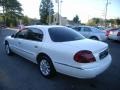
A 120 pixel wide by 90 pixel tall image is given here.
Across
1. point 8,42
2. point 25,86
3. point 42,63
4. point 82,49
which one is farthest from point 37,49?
point 8,42

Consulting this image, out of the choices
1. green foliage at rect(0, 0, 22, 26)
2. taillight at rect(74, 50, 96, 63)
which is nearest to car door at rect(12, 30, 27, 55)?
taillight at rect(74, 50, 96, 63)

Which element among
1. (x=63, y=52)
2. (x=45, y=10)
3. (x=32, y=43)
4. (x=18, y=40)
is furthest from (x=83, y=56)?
(x=45, y=10)

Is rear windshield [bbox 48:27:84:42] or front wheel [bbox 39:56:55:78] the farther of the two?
rear windshield [bbox 48:27:84:42]

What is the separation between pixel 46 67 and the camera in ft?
16.1

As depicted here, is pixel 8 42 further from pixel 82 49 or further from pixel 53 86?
pixel 82 49

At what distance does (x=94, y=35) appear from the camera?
12703 millimetres

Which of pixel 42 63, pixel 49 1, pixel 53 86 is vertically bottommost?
pixel 53 86

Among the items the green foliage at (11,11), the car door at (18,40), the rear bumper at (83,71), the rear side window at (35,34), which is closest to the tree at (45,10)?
the green foliage at (11,11)

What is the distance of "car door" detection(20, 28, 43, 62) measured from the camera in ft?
17.0

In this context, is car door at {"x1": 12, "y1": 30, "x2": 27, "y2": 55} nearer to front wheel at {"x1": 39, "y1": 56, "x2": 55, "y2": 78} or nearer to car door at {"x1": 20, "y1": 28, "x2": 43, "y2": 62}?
car door at {"x1": 20, "y1": 28, "x2": 43, "y2": 62}

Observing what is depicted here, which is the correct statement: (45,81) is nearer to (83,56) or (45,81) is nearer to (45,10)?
(83,56)

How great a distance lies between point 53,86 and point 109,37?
11021 mm

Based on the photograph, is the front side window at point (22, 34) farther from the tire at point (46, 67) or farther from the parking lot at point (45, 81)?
the tire at point (46, 67)

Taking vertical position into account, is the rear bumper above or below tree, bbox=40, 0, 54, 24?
below
